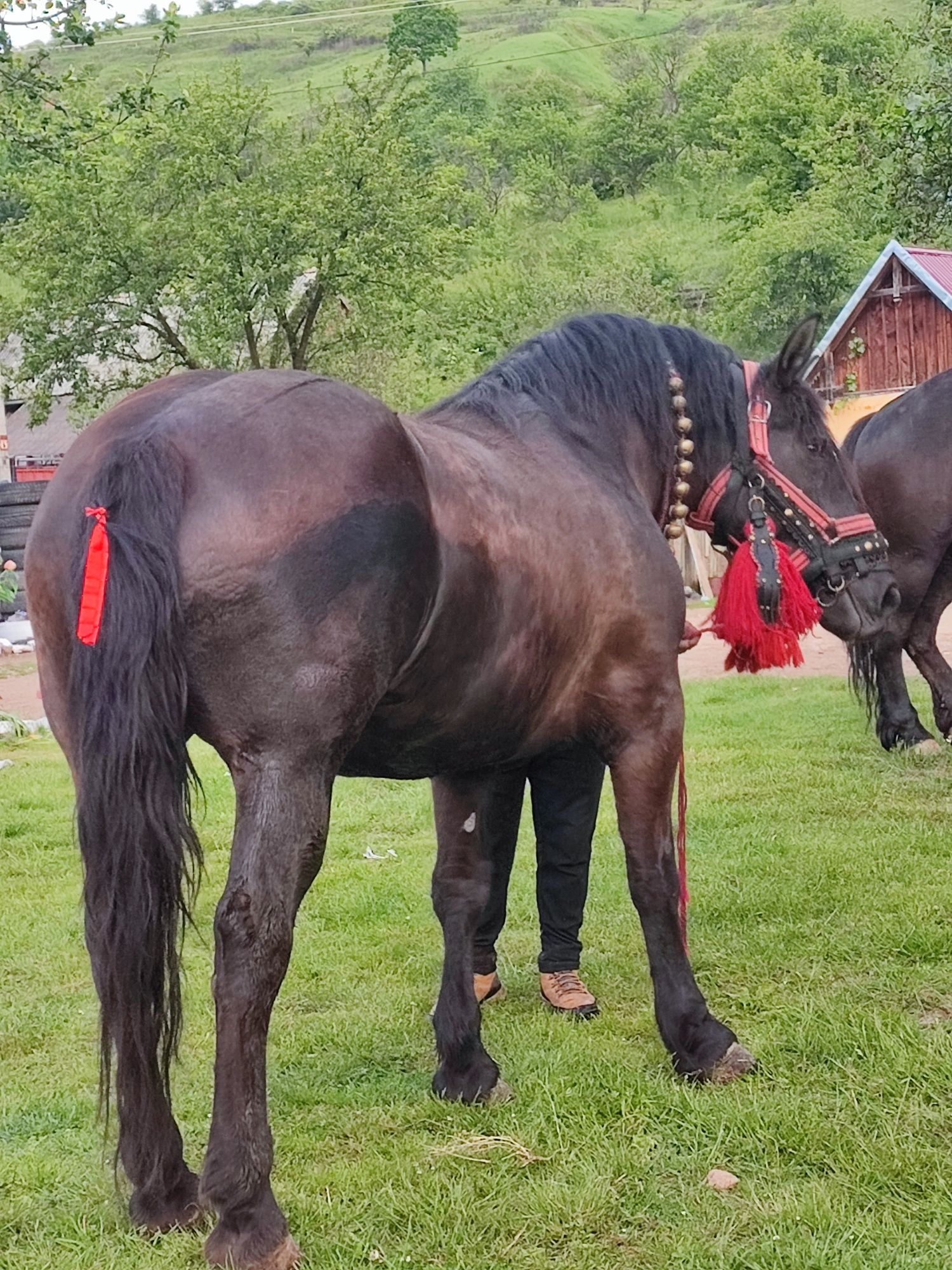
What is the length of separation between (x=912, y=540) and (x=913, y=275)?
15.8m

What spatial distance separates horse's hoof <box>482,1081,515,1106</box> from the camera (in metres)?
3.42

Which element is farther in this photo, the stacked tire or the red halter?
the stacked tire

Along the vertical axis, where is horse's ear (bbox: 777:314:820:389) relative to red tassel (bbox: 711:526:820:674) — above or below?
above

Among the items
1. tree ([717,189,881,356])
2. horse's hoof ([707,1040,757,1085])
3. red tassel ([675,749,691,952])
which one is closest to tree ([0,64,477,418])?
tree ([717,189,881,356])

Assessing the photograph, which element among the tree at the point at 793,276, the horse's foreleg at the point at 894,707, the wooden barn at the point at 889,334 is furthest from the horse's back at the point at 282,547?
the tree at the point at 793,276

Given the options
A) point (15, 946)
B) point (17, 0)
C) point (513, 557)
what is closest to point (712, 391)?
point (513, 557)

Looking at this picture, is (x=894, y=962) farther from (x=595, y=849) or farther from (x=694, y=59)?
(x=694, y=59)

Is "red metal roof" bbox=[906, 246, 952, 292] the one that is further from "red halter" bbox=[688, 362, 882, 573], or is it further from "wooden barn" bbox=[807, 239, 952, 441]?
"red halter" bbox=[688, 362, 882, 573]

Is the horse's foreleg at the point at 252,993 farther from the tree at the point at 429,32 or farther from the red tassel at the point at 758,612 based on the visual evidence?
the tree at the point at 429,32

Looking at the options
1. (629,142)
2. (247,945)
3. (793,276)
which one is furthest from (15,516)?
(629,142)

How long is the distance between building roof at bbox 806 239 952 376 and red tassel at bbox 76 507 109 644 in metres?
19.7

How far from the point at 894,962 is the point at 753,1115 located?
4.23 feet

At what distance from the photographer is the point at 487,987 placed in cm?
421

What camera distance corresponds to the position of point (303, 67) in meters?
128
